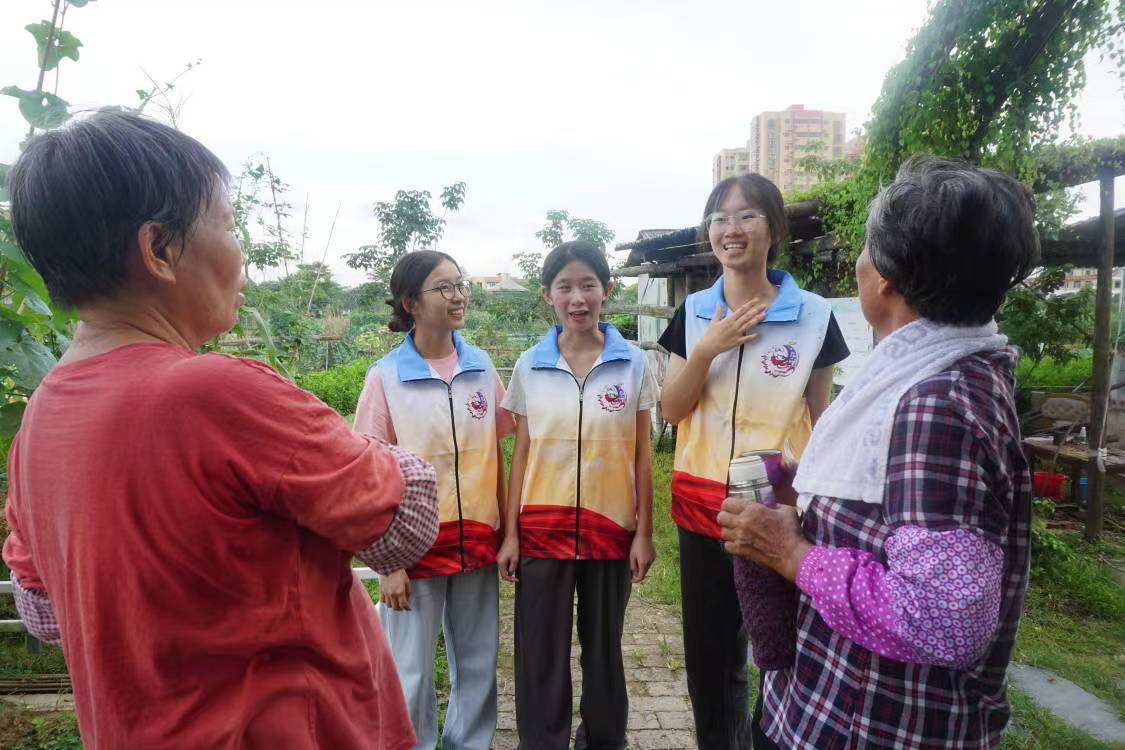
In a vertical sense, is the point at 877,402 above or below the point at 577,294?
below

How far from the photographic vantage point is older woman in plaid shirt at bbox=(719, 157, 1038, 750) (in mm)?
983

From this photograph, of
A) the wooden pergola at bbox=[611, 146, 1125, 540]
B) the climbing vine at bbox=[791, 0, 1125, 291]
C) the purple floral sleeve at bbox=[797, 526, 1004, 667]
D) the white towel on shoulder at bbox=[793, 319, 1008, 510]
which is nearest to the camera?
the purple floral sleeve at bbox=[797, 526, 1004, 667]

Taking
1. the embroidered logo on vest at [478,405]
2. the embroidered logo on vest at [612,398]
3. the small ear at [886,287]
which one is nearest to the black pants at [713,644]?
the embroidered logo on vest at [612,398]

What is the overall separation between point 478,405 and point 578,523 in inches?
20.9

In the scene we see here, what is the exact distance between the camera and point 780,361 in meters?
2.02

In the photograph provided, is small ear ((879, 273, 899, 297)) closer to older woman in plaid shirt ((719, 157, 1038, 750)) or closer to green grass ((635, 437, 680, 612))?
older woman in plaid shirt ((719, 157, 1038, 750))

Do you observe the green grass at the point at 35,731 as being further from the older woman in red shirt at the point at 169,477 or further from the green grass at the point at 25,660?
the older woman in red shirt at the point at 169,477

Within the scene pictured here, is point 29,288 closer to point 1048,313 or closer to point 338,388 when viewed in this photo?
point 1048,313

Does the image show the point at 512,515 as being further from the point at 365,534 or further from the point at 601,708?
the point at 365,534

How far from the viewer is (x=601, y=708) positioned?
7.36ft

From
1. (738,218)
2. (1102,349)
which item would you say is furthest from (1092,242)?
(738,218)

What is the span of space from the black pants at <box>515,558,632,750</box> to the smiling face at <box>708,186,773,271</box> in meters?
1.09

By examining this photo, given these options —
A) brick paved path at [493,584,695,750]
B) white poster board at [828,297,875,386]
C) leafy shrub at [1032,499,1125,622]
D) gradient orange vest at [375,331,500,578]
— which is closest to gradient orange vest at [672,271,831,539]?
gradient orange vest at [375,331,500,578]

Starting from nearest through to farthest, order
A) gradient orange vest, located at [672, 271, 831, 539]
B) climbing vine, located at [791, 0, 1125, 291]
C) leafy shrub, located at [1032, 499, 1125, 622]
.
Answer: gradient orange vest, located at [672, 271, 831, 539] < climbing vine, located at [791, 0, 1125, 291] < leafy shrub, located at [1032, 499, 1125, 622]
